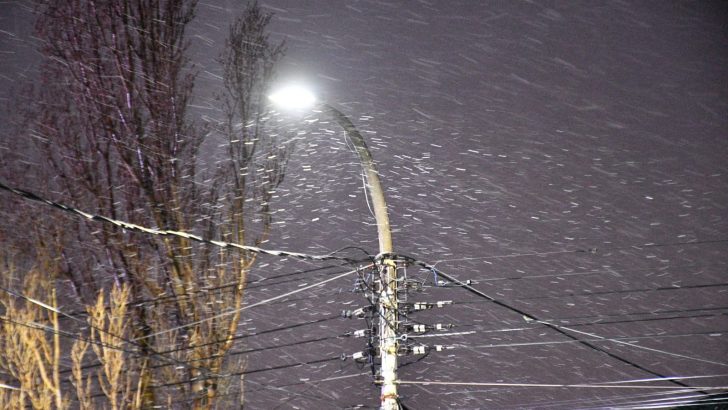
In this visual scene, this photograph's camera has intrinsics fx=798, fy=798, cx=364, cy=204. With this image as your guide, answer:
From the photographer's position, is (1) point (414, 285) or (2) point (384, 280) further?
(1) point (414, 285)

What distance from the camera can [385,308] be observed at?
30.7 feet

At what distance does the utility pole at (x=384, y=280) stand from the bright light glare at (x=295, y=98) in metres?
0.92

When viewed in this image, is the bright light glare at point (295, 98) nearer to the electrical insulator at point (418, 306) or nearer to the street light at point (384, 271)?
the street light at point (384, 271)

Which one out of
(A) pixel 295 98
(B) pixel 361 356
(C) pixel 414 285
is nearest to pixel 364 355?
(B) pixel 361 356

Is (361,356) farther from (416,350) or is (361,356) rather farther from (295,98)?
(295,98)

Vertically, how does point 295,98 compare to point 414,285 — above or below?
above

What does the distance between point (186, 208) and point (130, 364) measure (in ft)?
10.2

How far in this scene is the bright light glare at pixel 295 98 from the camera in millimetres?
8414

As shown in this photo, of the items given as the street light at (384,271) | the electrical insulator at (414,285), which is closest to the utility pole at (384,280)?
the street light at (384,271)

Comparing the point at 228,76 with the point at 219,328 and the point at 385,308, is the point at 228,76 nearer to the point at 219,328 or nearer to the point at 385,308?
the point at 219,328

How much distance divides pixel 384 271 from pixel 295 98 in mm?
2284

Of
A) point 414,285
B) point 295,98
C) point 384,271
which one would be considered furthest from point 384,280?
point 295,98

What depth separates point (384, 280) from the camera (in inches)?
366

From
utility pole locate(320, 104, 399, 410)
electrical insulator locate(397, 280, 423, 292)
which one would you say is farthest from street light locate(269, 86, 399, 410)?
electrical insulator locate(397, 280, 423, 292)
